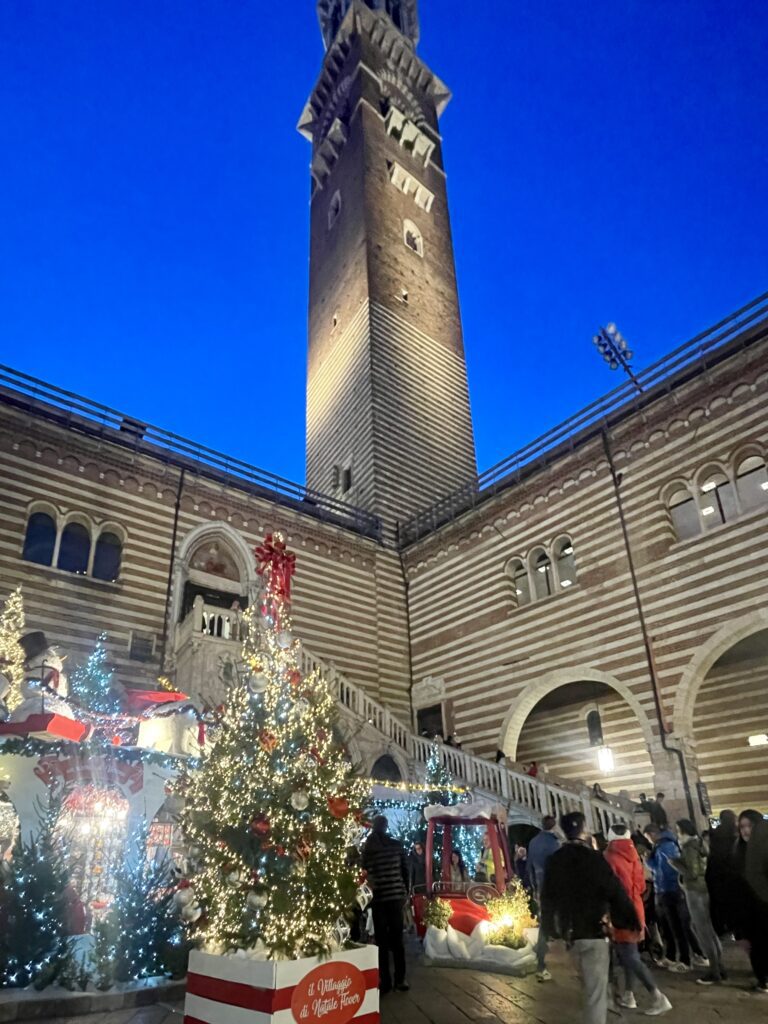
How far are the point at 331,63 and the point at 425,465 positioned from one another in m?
23.5

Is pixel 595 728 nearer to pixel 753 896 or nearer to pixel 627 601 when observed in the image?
pixel 627 601

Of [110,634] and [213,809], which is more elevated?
[110,634]

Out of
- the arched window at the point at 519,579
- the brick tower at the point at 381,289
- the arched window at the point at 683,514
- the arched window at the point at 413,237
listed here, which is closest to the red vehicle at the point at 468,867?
the arched window at the point at 683,514

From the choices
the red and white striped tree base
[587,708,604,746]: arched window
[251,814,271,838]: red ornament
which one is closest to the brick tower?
[587,708,604,746]: arched window

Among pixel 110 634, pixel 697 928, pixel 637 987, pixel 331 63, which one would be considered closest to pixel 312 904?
pixel 637 987

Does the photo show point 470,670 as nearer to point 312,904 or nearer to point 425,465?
point 425,465

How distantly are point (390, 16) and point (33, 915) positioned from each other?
46.3 m

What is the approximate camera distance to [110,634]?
1494cm

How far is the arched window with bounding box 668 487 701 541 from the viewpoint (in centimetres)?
1456

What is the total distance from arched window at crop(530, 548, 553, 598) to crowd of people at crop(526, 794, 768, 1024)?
8.76 metres

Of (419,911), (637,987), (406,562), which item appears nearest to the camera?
(637,987)

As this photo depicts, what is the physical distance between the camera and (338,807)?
493 centimetres

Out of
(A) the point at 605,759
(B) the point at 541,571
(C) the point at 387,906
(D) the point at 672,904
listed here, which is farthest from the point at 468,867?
(A) the point at 605,759

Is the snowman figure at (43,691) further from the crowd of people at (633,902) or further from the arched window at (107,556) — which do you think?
the arched window at (107,556)
